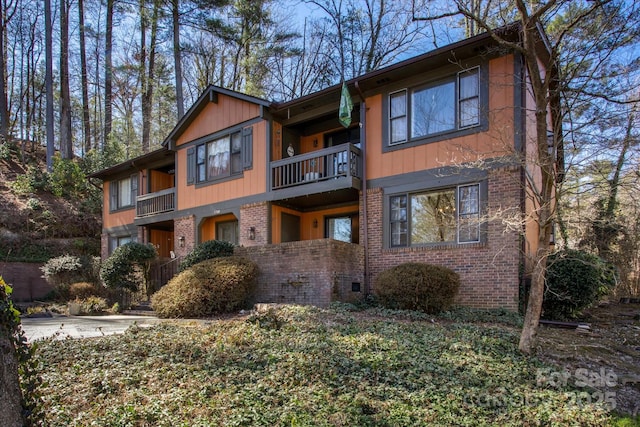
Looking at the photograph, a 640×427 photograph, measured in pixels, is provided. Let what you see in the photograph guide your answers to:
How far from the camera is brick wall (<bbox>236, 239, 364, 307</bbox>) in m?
10.1

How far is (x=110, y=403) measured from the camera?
147 inches

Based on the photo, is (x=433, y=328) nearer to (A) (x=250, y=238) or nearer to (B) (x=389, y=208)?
(B) (x=389, y=208)

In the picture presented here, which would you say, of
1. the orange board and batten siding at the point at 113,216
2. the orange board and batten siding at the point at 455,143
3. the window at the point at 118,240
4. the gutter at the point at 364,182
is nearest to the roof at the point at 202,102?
the gutter at the point at 364,182

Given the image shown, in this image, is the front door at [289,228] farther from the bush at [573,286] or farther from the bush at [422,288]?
the bush at [573,286]

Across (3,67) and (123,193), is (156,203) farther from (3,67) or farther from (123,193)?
(3,67)

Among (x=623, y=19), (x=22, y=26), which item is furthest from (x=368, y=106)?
(x=22, y=26)

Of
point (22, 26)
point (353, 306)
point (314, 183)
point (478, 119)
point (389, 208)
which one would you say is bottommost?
point (353, 306)

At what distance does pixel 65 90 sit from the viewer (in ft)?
83.9

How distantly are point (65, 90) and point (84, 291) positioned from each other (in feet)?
57.2

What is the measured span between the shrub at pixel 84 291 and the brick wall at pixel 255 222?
4839 mm

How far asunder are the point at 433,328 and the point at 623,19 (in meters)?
6.32

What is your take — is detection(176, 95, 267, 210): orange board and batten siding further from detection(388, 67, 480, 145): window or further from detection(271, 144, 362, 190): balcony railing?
detection(388, 67, 480, 145): window

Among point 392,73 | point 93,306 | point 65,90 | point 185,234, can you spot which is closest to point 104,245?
point 185,234

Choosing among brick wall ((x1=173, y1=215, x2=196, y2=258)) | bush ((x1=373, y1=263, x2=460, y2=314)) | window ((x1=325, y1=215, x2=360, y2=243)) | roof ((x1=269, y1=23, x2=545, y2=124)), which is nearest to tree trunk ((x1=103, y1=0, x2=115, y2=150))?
brick wall ((x1=173, y1=215, x2=196, y2=258))
